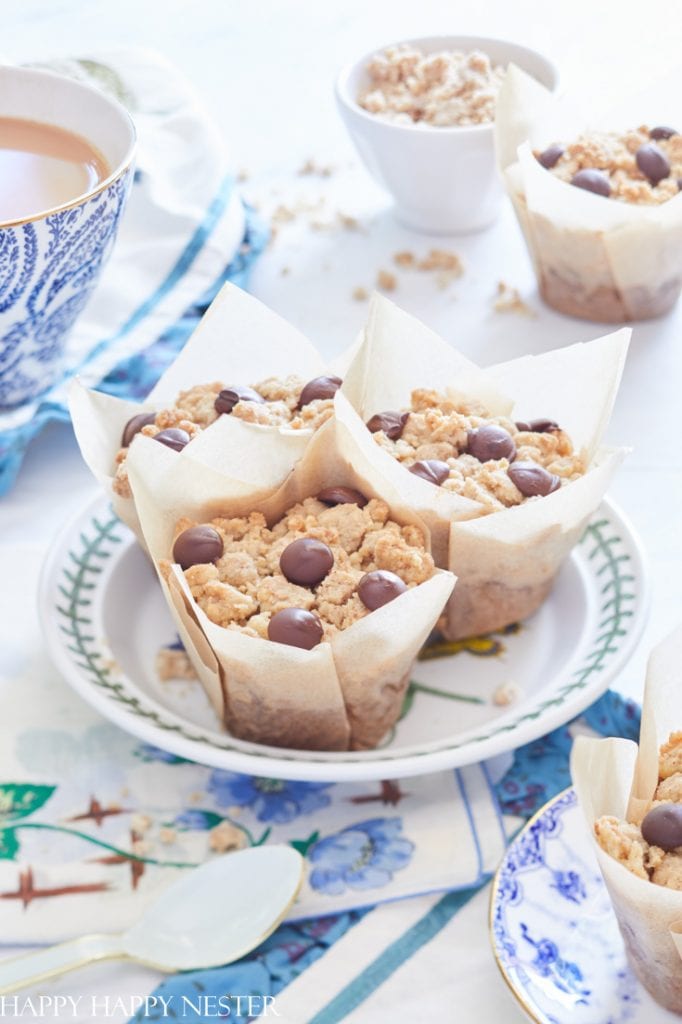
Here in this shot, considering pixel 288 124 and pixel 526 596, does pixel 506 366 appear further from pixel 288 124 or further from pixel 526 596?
pixel 288 124

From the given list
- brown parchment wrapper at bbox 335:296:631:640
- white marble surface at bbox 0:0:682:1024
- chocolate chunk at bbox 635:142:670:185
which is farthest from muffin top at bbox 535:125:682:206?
brown parchment wrapper at bbox 335:296:631:640

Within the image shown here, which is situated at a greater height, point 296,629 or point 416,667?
point 296,629

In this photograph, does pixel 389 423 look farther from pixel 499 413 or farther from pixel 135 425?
pixel 135 425

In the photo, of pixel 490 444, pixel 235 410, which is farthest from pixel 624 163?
pixel 235 410

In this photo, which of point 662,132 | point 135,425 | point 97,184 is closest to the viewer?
point 135,425

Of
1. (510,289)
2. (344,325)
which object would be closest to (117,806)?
(344,325)
